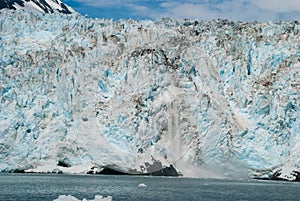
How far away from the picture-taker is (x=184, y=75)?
3694 cm

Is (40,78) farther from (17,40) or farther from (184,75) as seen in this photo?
(184,75)

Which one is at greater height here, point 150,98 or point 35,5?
point 35,5

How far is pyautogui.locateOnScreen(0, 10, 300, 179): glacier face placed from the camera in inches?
1330

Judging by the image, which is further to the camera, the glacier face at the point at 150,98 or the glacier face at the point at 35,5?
the glacier face at the point at 35,5

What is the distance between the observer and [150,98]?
3562 cm

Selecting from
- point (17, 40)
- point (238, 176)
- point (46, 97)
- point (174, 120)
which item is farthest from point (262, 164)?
point (17, 40)

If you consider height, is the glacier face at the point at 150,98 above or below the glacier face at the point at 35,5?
below

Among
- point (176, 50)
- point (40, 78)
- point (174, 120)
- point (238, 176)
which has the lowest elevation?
point (238, 176)

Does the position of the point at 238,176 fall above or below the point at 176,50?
below

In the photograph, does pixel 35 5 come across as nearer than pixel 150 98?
No

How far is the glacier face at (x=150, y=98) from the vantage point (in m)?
33.8

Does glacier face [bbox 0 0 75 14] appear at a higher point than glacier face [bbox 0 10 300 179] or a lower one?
higher

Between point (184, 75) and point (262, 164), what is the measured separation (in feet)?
28.1

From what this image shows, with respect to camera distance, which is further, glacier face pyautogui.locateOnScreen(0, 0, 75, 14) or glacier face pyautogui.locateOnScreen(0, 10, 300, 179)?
glacier face pyautogui.locateOnScreen(0, 0, 75, 14)
